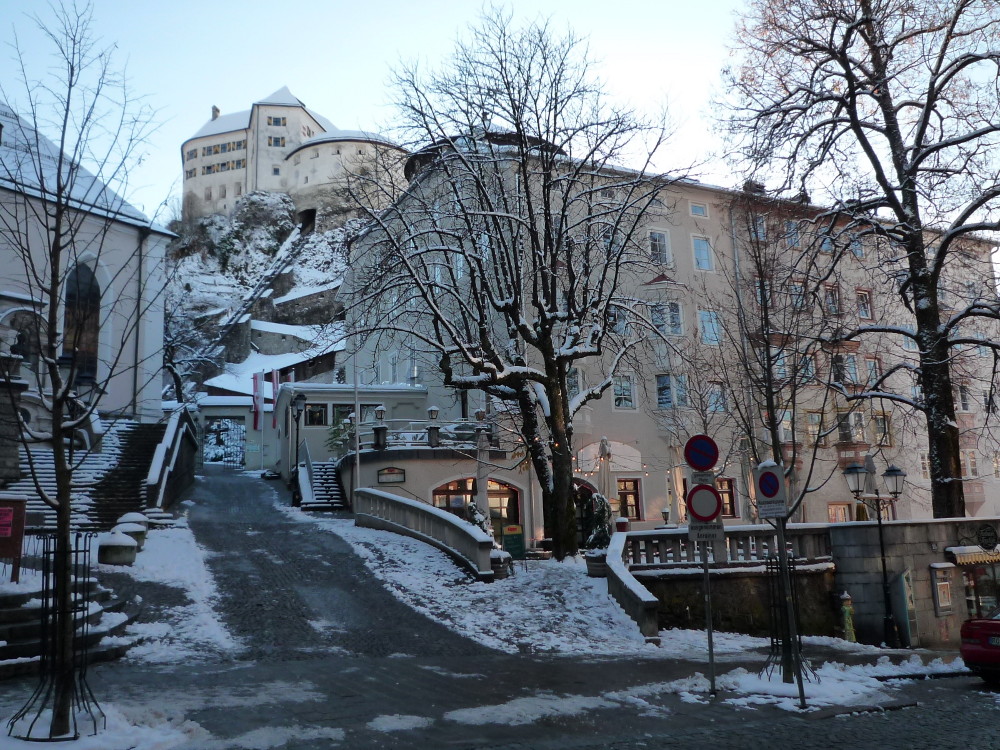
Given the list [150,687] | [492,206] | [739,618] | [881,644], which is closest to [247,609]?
[150,687]

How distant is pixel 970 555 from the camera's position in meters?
19.4

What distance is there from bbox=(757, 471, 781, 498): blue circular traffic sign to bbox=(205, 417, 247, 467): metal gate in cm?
5651

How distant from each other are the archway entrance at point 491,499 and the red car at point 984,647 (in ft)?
63.8

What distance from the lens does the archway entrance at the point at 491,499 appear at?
102 feet

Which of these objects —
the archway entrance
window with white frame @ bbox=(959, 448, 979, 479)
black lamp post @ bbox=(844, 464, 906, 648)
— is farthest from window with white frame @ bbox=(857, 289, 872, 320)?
window with white frame @ bbox=(959, 448, 979, 479)

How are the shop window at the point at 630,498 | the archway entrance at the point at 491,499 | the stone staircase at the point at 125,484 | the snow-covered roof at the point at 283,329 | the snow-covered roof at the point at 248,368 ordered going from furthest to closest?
the snow-covered roof at the point at 283,329, the snow-covered roof at the point at 248,368, the shop window at the point at 630,498, the archway entrance at the point at 491,499, the stone staircase at the point at 125,484

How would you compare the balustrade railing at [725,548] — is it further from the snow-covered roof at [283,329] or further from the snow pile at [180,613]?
the snow-covered roof at [283,329]

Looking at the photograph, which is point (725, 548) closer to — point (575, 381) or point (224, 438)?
point (575, 381)

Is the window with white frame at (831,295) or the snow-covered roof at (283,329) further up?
the snow-covered roof at (283,329)

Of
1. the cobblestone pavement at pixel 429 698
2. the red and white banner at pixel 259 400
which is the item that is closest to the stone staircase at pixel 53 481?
the cobblestone pavement at pixel 429 698

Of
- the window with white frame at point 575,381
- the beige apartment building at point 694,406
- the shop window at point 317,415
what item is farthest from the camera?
the shop window at point 317,415

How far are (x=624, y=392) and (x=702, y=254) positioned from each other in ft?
27.3

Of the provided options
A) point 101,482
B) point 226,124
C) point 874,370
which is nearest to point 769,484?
point 874,370

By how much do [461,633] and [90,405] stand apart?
8.01 m
